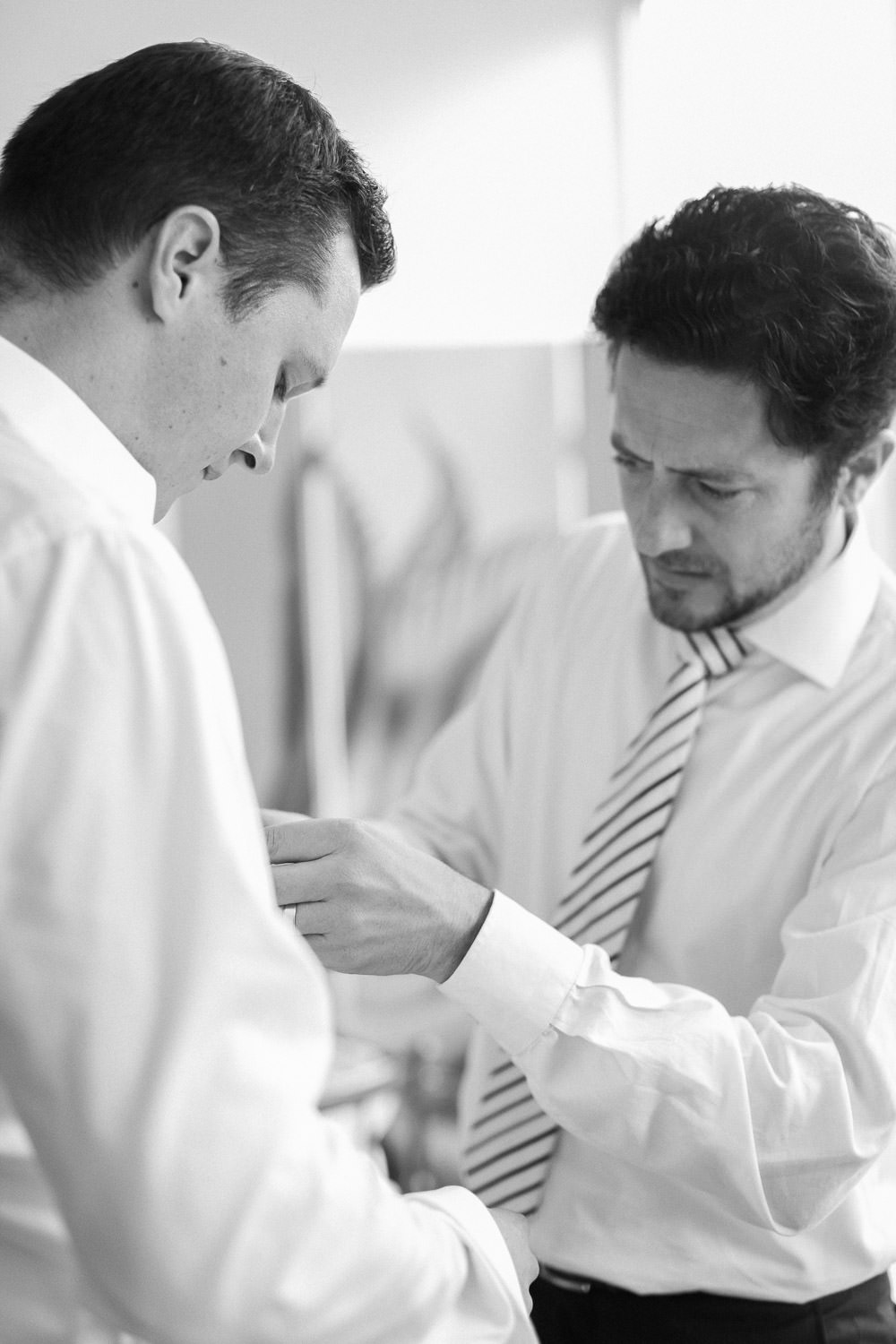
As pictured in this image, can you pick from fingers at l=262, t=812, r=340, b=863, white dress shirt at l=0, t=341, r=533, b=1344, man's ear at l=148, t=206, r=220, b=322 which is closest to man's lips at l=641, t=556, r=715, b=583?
fingers at l=262, t=812, r=340, b=863

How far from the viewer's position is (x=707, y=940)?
1.55 meters

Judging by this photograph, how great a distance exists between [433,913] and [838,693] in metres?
0.54

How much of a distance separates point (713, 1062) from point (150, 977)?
28.4 inches

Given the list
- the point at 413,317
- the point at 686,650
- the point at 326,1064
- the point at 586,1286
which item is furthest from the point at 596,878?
the point at 413,317

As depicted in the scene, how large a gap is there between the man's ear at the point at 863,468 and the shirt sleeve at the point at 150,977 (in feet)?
3.36

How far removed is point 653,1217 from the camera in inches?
58.5

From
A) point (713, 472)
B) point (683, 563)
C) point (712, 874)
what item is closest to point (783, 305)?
point (713, 472)

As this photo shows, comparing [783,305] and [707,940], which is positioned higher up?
[783,305]

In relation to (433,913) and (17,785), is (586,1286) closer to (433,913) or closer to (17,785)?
(433,913)

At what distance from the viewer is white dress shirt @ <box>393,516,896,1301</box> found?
1.34 m

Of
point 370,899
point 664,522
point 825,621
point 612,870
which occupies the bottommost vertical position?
point 612,870

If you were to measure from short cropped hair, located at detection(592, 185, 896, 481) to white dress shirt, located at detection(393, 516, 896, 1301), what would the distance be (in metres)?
0.18

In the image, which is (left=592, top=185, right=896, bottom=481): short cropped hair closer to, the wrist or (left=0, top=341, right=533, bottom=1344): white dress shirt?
the wrist

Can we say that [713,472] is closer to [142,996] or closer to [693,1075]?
[693,1075]
